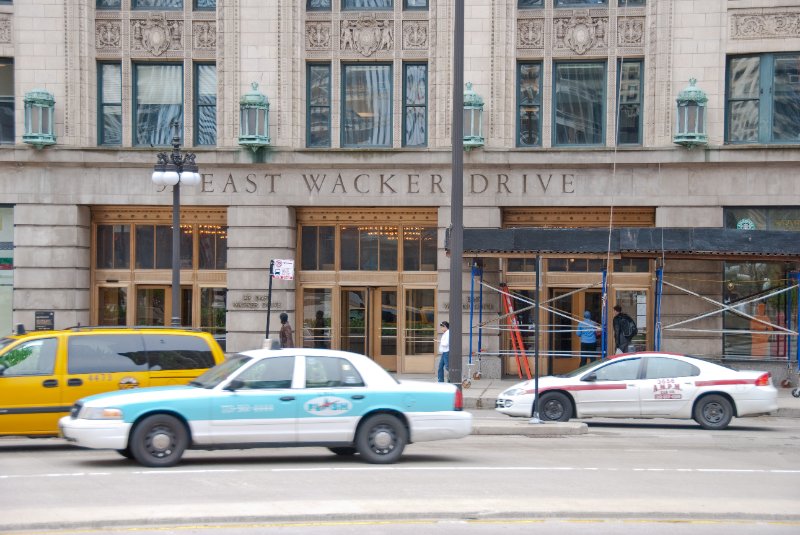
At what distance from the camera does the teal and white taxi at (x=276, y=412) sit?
14.1 m

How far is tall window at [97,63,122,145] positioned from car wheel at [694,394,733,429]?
55.1 ft

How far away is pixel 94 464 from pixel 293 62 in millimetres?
17051

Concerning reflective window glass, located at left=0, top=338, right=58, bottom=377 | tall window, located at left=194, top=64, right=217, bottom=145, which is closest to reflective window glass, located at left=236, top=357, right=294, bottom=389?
reflective window glass, located at left=0, top=338, right=58, bottom=377

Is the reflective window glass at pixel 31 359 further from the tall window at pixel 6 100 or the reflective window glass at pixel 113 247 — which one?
the tall window at pixel 6 100

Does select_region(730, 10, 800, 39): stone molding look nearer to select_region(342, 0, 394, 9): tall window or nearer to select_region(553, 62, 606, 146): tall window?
select_region(553, 62, 606, 146): tall window

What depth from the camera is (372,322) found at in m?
30.7

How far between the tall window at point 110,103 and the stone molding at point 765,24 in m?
15.5

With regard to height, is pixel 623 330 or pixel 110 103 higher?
pixel 110 103

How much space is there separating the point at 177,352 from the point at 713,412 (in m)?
9.56

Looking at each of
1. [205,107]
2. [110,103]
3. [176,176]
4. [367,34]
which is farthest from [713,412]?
[110,103]

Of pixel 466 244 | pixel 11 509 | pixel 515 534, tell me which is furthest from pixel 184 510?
pixel 466 244

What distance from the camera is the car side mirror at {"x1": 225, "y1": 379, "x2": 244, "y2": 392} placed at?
14.4 m

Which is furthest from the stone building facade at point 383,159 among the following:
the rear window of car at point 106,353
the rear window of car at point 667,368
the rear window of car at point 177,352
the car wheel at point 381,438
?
the car wheel at point 381,438

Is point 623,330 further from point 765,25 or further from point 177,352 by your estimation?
point 177,352
